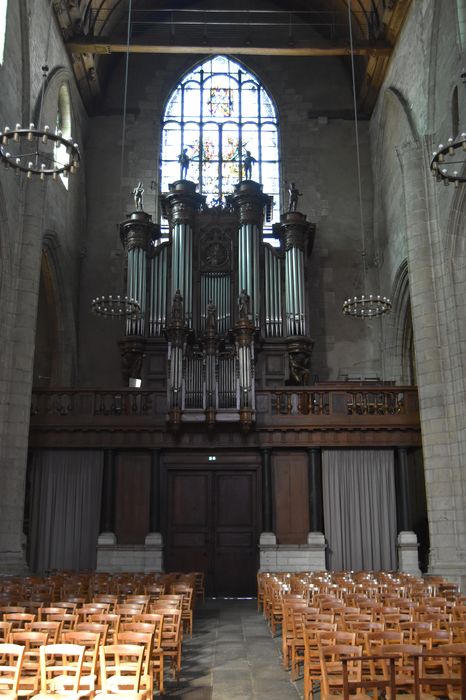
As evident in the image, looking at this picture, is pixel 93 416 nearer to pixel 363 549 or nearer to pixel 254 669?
pixel 363 549

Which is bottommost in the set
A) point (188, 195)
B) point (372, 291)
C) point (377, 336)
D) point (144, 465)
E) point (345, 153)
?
point (144, 465)

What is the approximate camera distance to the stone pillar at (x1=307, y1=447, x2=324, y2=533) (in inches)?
706

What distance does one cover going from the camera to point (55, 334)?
76.5 ft

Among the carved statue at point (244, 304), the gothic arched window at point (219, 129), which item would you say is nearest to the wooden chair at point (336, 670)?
the carved statue at point (244, 304)

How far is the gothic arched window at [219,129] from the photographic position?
26500 mm

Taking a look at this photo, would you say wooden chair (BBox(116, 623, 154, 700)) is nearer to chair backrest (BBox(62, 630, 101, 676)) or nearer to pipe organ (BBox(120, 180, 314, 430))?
chair backrest (BBox(62, 630, 101, 676))

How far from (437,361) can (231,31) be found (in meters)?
16.6

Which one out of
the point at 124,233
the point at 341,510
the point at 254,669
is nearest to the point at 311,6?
the point at 124,233

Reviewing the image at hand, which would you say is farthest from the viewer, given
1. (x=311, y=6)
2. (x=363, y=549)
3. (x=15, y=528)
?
(x=311, y=6)

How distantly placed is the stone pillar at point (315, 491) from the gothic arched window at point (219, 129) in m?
11.2

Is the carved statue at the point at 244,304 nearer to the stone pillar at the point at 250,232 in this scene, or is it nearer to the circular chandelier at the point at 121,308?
the stone pillar at the point at 250,232

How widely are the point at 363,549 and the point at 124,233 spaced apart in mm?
12165

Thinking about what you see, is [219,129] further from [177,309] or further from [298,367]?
[298,367]

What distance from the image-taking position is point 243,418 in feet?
58.2
